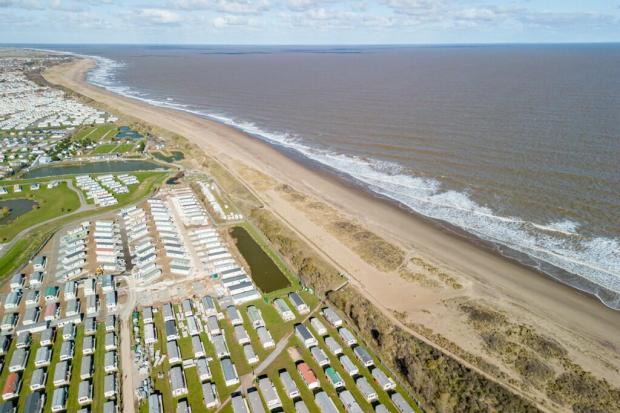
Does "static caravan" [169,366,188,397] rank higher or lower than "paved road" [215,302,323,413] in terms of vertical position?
higher

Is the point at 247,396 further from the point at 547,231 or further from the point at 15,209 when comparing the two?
the point at 15,209

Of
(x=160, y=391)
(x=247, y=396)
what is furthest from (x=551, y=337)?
(x=160, y=391)

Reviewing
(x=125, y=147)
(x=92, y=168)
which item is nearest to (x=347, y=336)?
(x=92, y=168)

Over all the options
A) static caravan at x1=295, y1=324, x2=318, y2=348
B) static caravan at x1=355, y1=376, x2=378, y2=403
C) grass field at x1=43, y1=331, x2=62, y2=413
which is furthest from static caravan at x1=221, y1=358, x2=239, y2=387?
grass field at x1=43, y1=331, x2=62, y2=413

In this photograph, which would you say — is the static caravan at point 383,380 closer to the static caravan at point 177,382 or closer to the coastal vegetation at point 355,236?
the coastal vegetation at point 355,236

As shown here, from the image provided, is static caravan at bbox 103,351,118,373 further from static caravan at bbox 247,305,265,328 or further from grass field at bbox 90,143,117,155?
grass field at bbox 90,143,117,155

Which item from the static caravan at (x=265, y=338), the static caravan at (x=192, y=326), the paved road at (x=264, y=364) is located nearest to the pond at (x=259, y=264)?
the static caravan at (x=265, y=338)
